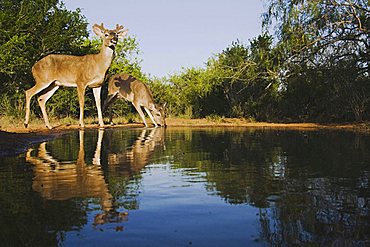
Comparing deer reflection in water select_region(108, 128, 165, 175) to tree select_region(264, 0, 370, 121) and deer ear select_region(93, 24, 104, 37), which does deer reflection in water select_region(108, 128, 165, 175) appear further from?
tree select_region(264, 0, 370, 121)

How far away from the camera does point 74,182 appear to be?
569 centimetres

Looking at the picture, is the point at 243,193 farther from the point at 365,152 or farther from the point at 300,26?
the point at 300,26

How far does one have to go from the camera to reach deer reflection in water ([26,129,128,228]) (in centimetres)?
430

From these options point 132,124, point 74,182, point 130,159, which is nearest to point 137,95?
point 132,124

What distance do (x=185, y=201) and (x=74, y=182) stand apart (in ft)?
5.81

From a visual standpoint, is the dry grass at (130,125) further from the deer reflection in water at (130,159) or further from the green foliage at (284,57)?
the deer reflection in water at (130,159)

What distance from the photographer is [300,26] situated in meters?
20.5

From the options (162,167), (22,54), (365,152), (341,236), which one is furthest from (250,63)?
(341,236)

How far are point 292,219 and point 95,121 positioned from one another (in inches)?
793

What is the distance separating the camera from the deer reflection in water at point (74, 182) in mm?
4301

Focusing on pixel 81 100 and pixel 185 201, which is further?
pixel 81 100

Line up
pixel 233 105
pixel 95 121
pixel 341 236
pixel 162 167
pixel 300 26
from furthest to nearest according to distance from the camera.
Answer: pixel 233 105 < pixel 95 121 < pixel 300 26 < pixel 162 167 < pixel 341 236

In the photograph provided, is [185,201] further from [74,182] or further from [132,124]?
[132,124]

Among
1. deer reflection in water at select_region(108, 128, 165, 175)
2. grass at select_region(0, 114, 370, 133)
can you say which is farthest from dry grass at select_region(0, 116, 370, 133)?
deer reflection in water at select_region(108, 128, 165, 175)
